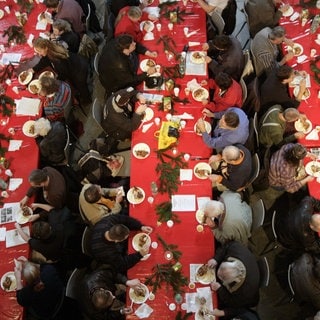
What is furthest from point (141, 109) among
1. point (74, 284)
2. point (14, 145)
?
point (74, 284)

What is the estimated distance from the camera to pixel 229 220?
537 centimetres

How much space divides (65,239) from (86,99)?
3076 mm

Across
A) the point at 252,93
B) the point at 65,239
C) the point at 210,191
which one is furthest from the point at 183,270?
the point at 252,93

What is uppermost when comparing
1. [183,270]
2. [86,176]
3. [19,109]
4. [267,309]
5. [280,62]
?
[280,62]

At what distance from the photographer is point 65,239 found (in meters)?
5.66

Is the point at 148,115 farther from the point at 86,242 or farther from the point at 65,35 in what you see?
the point at 65,35

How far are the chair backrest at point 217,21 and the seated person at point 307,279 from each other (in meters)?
4.11

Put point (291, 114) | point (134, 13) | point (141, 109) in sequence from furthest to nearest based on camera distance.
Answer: point (134, 13), point (141, 109), point (291, 114)

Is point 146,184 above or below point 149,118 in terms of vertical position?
below

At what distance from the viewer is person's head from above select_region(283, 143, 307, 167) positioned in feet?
17.7

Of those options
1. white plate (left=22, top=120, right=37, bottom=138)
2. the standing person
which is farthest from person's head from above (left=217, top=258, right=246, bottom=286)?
the standing person

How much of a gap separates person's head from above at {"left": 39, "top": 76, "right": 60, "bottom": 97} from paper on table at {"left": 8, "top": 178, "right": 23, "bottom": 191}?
141 centimetres

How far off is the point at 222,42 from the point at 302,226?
302 cm

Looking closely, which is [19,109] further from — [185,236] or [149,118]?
[185,236]
